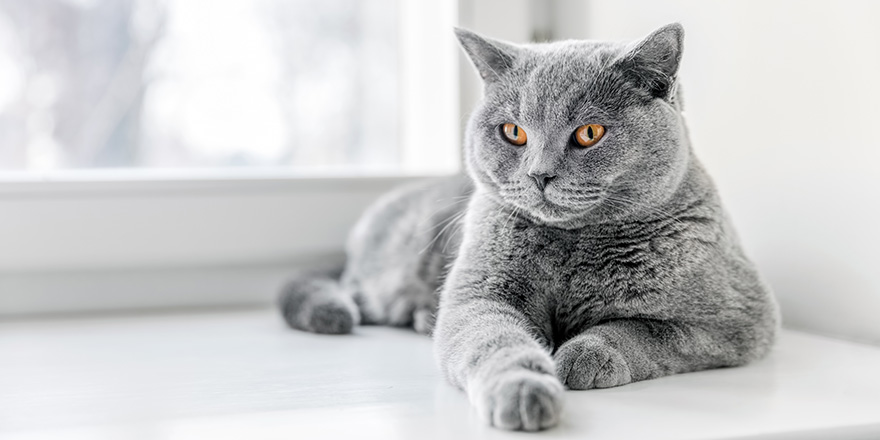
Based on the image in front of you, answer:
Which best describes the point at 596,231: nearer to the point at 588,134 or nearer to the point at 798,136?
the point at 588,134

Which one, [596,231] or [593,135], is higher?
[593,135]

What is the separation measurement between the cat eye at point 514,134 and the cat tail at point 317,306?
50 centimetres

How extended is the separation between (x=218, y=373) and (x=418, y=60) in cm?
122

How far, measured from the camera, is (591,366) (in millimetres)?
934

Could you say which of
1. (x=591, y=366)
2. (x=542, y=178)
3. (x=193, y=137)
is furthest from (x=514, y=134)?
(x=193, y=137)

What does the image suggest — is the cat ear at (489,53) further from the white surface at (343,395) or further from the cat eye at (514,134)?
the white surface at (343,395)

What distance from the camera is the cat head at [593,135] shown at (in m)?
1.03

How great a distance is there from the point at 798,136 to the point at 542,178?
1.75 ft

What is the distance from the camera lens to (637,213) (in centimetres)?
109

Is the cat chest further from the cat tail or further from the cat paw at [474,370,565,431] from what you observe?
the cat tail

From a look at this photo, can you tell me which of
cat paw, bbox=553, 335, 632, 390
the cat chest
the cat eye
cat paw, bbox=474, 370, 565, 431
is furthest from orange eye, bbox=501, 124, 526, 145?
cat paw, bbox=474, 370, 565, 431

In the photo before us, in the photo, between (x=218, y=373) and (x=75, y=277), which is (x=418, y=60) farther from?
(x=218, y=373)

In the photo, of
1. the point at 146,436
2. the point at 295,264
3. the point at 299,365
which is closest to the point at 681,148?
the point at 299,365

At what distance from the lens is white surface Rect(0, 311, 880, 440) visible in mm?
781
